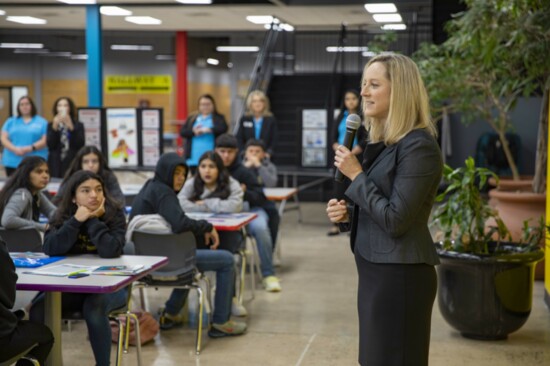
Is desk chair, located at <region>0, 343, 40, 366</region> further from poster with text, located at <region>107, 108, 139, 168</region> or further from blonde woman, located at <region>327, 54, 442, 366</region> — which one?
poster with text, located at <region>107, 108, 139, 168</region>

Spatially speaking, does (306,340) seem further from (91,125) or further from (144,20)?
(144,20)

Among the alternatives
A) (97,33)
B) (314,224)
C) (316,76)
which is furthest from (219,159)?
(316,76)

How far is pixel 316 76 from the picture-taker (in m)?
16.1

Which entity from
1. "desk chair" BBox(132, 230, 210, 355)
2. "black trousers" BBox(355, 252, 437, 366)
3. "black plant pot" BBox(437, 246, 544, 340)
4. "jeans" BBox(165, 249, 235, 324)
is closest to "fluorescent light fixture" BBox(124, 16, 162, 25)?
"jeans" BBox(165, 249, 235, 324)

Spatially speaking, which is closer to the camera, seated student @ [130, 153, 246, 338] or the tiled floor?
the tiled floor

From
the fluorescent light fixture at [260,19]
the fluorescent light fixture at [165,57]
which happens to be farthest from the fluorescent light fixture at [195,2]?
the fluorescent light fixture at [165,57]

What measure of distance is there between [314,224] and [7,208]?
6.51 meters

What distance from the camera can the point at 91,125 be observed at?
940cm

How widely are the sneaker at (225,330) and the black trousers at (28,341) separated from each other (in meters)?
1.96

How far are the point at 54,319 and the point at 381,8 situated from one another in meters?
10.1

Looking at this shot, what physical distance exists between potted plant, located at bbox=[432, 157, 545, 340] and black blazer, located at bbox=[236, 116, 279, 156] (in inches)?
184

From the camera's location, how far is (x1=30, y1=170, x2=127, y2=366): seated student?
14.4ft

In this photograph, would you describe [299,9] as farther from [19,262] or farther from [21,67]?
[21,67]

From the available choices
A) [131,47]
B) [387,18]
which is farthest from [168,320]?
[131,47]
